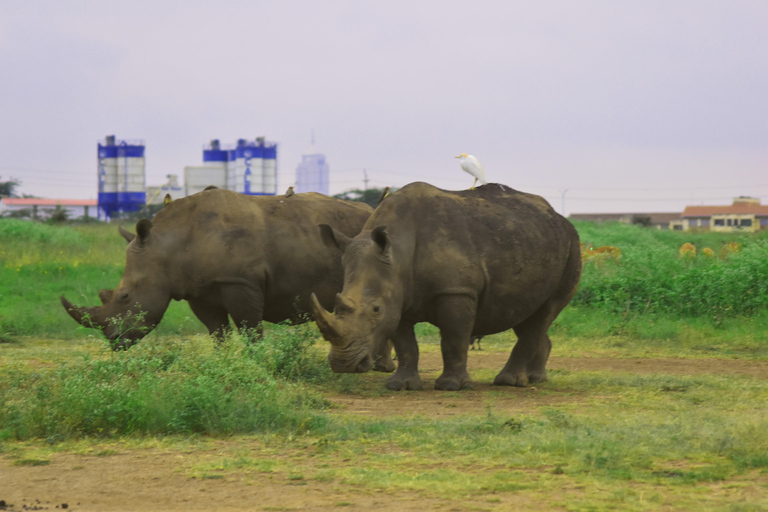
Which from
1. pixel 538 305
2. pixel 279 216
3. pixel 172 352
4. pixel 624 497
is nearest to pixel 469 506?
pixel 624 497

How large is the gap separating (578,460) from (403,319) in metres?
3.95

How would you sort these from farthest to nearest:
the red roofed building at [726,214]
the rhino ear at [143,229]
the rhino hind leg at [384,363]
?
the red roofed building at [726,214] < the rhino hind leg at [384,363] < the rhino ear at [143,229]

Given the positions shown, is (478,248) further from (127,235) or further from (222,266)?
(127,235)

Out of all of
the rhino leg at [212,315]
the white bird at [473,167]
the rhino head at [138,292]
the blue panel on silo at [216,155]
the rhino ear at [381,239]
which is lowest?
the rhino leg at [212,315]

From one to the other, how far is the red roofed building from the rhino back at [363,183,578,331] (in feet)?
188

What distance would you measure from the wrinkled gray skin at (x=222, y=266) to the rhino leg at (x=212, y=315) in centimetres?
1

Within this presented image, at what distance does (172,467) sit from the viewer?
600cm

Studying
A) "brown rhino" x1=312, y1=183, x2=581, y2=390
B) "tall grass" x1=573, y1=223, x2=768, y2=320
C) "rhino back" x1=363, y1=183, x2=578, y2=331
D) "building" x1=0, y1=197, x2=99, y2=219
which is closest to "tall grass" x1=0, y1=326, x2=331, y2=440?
"brown rhino" x1=312, y1=183, x2=581, y2=390

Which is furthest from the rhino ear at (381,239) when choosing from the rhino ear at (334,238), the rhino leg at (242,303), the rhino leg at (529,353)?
the rhino leg at (529,353)

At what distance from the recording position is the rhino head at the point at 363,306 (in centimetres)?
860

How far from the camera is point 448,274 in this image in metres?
9.36

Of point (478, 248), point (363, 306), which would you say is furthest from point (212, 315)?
point (478, 248)

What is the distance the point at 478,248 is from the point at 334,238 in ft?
4.37

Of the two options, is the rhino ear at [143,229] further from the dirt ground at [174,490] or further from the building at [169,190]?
the building at [169,190]
